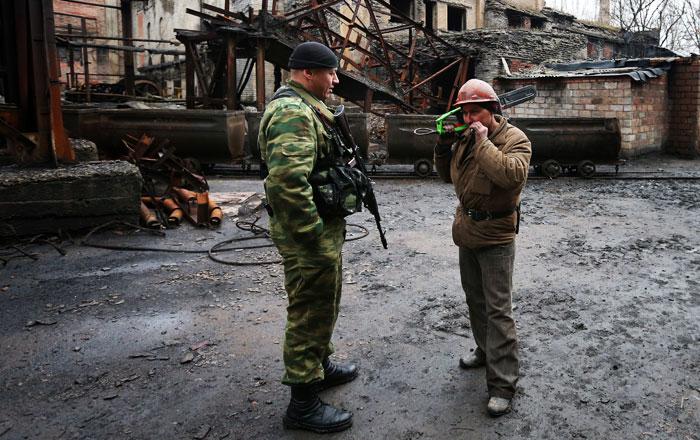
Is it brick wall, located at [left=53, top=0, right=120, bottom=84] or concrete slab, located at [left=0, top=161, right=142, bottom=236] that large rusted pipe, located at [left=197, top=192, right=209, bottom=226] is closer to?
concrete slab, located at [left=0, top=161, right=142, bottom=236]

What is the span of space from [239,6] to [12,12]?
44.6 ft

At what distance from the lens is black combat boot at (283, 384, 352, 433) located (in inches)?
110

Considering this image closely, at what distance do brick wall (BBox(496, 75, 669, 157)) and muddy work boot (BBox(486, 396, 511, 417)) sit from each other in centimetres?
1250

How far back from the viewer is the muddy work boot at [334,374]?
10.7ft

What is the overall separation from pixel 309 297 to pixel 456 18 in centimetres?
2441

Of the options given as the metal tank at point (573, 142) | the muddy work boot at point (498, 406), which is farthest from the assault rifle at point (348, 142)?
the metal tank at point (573, 142)

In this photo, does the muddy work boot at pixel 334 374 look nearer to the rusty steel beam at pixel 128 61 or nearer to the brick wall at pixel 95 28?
the rusty steel beam at pixel 128 61

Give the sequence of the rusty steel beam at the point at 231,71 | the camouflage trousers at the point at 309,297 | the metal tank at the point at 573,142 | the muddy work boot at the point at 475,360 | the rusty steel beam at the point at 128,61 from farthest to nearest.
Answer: the rusty steel beam at the point at 128,61
the rusty steel beam at the point at 231,71
the metal tank at the point at 573,142
the muddy work boot at the point at 475,360
the camouflage trousers at the point at 309,297

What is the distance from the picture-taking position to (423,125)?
11.2m

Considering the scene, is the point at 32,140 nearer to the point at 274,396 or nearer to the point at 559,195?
the point at 274,396

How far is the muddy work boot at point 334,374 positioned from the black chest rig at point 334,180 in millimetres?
943

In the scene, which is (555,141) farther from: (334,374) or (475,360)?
(334,374)

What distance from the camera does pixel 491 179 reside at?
2.91 meters

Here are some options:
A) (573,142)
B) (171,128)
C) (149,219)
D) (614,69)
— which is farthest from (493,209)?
(614,69)
